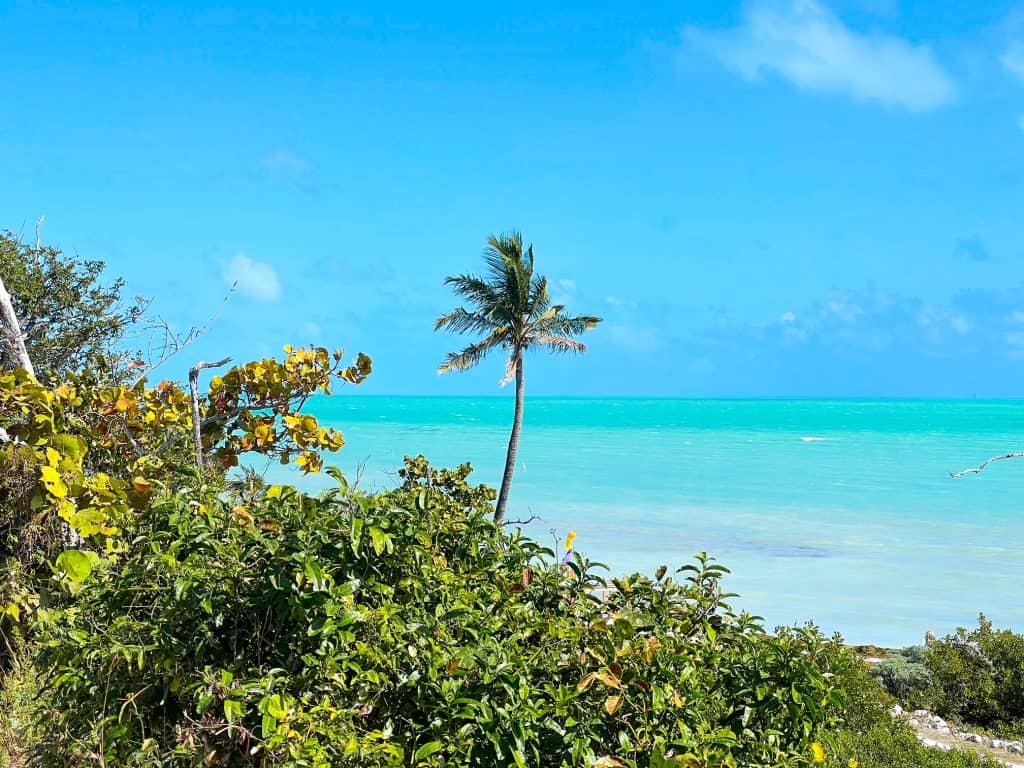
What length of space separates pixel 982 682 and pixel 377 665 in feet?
28.2

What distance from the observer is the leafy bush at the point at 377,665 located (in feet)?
8.66

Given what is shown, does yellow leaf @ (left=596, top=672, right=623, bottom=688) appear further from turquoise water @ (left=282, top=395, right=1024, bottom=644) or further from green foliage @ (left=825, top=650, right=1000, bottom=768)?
green foliage @ (left=825, top=650, right=1000, bottom=768)

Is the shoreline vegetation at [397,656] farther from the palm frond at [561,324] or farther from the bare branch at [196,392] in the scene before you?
the palm frond at [561,324]

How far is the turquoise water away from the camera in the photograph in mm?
19781

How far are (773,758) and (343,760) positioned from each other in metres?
1.27

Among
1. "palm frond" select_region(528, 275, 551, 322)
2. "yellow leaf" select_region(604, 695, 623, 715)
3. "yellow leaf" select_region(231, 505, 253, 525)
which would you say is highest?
"palm frond" select_region(528, 275, 551, 322)

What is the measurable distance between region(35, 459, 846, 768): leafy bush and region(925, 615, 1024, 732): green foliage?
7.47 m

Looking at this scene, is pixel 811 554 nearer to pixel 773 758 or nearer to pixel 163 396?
pixel 163 396

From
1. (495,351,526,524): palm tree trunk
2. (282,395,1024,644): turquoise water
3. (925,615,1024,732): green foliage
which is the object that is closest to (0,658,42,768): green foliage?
(282,395,1024,644): turquoise water

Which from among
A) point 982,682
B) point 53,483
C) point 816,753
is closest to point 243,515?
point 816,753

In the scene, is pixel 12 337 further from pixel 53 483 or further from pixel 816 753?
pixel 816 753

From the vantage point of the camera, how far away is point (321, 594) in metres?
2.72

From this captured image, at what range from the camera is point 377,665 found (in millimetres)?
2811

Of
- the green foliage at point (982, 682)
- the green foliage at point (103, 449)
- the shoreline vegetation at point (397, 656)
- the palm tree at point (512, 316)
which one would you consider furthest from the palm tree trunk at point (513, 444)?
the shoreline vegetation at point (397, 656)
